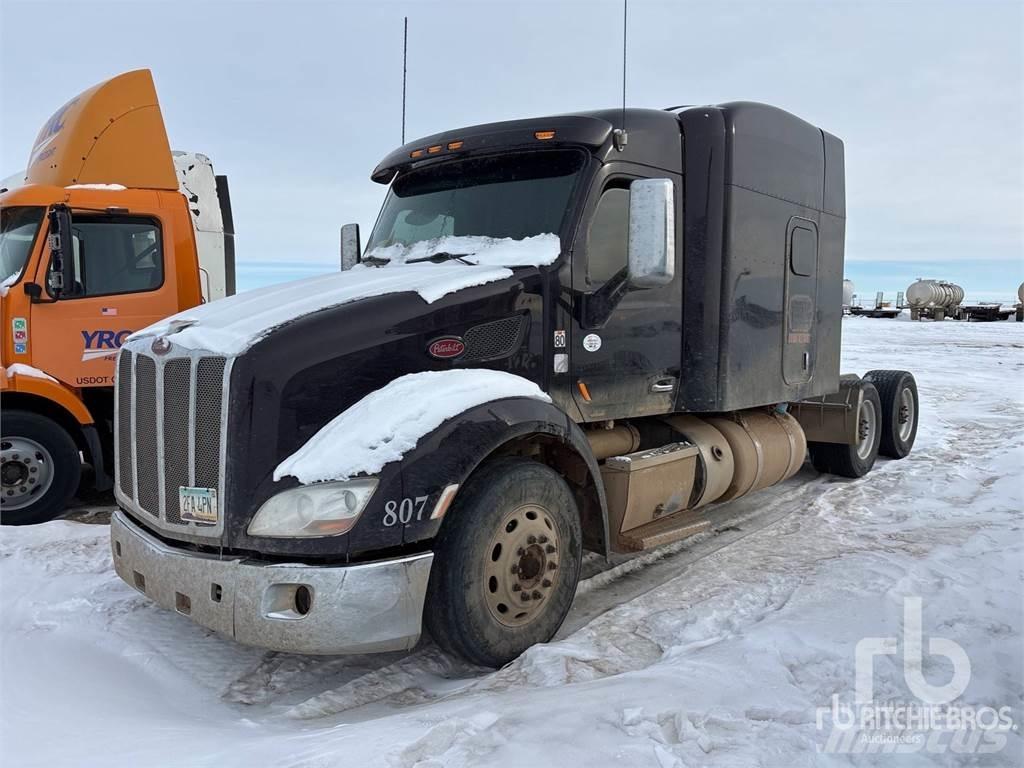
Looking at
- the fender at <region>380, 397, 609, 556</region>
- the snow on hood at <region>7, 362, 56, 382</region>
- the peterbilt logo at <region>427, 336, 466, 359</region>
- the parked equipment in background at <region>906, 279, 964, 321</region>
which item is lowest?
the fender at <region>380, 397, 609, 556</region>

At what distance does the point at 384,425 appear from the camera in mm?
3434

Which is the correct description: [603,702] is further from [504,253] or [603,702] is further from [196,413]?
[504,253]

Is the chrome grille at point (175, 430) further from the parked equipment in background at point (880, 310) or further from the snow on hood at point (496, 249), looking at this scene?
the parked equipment in background at point (880, 310)

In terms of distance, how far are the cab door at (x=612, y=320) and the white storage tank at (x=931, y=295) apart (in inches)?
2051

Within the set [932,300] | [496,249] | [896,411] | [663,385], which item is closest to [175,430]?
[496,249]

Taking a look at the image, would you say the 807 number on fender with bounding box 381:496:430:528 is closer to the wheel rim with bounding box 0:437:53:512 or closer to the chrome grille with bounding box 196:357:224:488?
the chrome grille with bounding box 196:357:224:488

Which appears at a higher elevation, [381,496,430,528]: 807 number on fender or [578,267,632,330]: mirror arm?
[578,267,632,330]: mirror arm

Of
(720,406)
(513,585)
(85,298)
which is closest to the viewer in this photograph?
(513,585)

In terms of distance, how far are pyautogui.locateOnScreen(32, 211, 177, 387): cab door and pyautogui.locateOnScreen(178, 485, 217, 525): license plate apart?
363 cm

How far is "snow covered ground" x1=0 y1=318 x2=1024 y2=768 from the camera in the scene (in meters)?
2.80

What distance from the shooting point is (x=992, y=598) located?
13.9ft

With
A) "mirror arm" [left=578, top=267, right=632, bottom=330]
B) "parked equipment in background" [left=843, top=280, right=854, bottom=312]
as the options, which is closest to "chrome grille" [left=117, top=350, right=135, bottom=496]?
"mirror arm" [left=578, top=267, right=632, bottom=330]

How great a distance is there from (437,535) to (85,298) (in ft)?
15.0

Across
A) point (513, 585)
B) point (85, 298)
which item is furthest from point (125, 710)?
point (85, 298)
